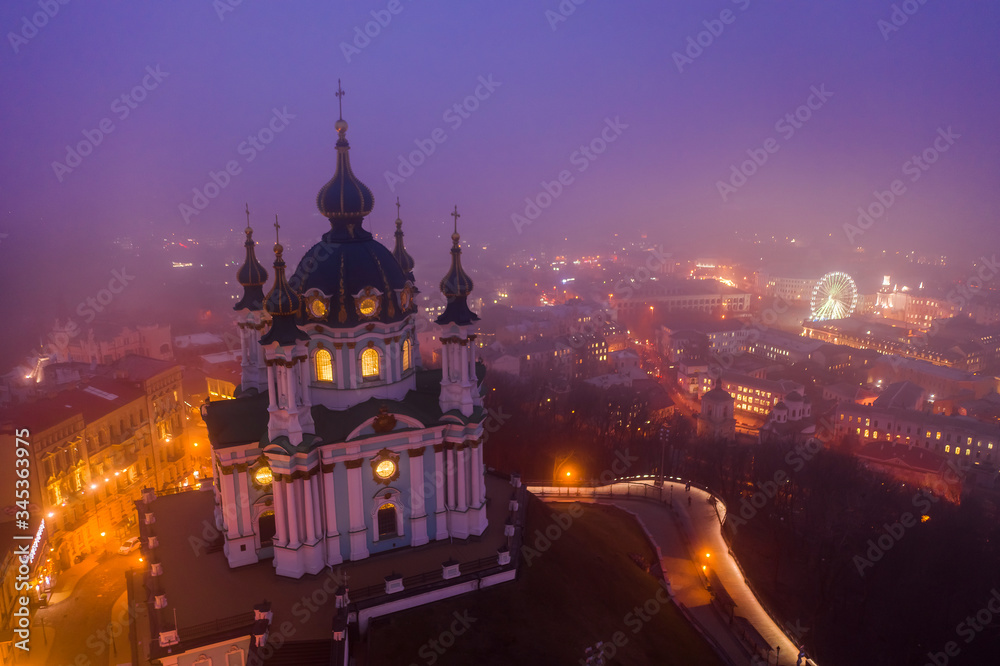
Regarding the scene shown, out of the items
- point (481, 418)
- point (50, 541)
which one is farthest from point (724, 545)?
point (50, 541)

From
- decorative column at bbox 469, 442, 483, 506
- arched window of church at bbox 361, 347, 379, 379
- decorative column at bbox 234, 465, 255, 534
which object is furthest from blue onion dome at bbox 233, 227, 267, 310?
decorative column at bbox 469, 442, 483, 506

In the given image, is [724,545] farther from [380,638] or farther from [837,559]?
[380,638]

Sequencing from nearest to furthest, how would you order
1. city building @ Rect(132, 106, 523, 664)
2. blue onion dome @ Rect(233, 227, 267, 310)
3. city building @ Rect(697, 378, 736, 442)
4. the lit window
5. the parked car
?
city building @ Rect(132, 106, 523, 664)
the lit window
blue onion dome @ Rect(233, 227, 267, 310)
the parked car
city building @ Rect(697, 378, 736, 442)

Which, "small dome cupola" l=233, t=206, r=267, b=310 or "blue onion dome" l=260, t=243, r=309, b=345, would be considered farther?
"small dome cupola" l=233, t=206, r=267, b=310

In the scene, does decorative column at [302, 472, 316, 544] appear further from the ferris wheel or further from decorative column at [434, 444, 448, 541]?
the ferris wheel

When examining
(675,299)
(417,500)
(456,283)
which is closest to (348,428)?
(417,500)

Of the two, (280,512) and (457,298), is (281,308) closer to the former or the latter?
(457,298)

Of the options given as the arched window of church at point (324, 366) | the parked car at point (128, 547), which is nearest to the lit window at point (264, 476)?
the arched window of church at point (324, 366)
